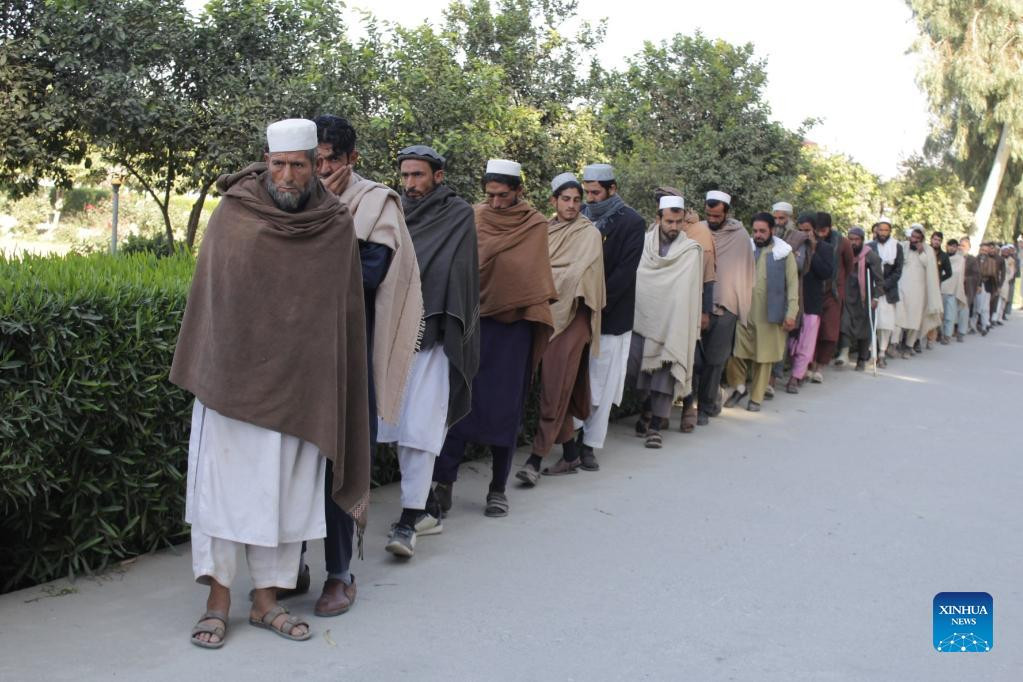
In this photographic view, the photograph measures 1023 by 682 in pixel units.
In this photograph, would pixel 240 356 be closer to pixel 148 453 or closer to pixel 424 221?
pixel 148 453

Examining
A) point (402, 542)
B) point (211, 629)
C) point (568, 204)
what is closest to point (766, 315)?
point (568, 204)

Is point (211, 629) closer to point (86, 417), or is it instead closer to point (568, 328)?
point (86, 417)

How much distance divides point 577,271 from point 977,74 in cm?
3045

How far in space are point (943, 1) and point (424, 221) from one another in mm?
32991

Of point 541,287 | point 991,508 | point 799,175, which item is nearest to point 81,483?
point 541,287

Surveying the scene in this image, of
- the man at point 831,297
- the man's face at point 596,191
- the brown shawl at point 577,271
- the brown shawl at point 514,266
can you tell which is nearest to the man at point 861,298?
the man at point 831,297

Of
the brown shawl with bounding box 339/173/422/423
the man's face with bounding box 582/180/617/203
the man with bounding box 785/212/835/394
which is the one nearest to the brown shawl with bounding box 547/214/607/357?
the man's face with bounding box 582/180/617/203

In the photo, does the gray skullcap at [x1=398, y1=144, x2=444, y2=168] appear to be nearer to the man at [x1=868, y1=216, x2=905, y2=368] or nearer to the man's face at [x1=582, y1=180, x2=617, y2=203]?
the man's face at [x1=582, y1=180, x2=617, y2=203]

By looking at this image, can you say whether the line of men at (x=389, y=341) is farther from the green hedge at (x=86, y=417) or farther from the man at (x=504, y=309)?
the green hedge at (x=86, y=417)

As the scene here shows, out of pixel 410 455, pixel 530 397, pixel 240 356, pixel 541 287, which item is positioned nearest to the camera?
pixel 240 356

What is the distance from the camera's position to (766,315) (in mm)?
11570

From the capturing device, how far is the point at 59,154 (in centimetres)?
1255

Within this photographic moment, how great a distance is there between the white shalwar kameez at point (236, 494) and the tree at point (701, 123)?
12268 millimetres

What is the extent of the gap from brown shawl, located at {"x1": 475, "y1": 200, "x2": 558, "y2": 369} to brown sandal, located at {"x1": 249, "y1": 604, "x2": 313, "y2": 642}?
2576mm
